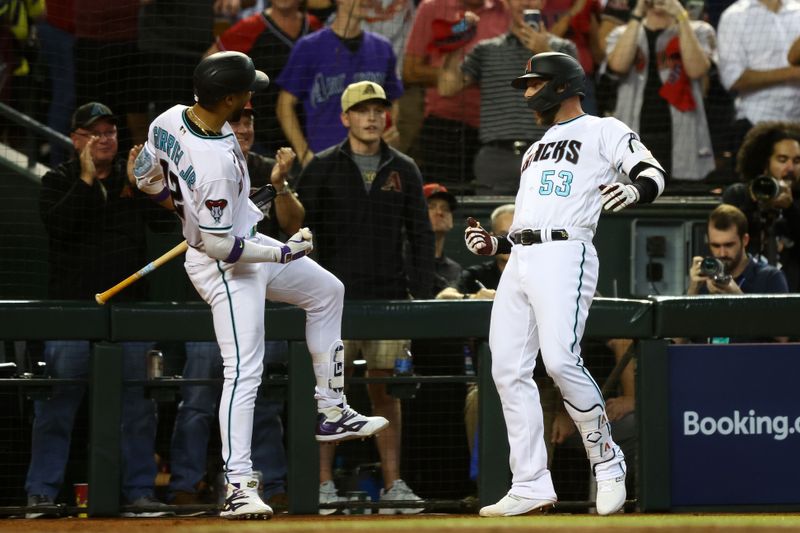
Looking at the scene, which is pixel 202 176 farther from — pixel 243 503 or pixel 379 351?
pixel 379 351

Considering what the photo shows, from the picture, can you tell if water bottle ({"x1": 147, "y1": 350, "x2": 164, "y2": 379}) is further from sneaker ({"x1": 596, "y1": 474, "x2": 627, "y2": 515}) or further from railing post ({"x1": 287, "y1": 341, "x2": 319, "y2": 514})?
sneaker ({"x1": 596, "y1": 474, "x2": 627, "y2": 515})

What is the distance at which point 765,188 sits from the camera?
7113 millimetres

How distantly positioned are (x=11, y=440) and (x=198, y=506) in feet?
3.51

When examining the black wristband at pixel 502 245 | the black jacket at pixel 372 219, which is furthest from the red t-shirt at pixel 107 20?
the black wristband at pixel 502 245

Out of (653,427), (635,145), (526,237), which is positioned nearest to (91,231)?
(526,237)

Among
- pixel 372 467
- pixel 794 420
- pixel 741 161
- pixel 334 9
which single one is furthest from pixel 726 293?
pixel 334 9

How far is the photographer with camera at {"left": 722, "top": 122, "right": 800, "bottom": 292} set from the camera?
715cm

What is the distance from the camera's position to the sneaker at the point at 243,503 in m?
5.25

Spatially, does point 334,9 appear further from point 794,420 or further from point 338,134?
point 794,420

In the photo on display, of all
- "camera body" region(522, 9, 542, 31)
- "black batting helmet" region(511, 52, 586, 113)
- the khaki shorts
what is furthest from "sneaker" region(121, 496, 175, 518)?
"camera body" region(522, 9, 542, 31)

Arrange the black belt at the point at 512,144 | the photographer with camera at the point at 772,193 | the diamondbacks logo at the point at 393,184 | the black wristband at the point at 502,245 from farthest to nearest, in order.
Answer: the black belt at the point at 512,144
the photographer with camera at the point at 772,193
the diamondbacks logo at the point at 393,184
the black wristband at the point at 502,245

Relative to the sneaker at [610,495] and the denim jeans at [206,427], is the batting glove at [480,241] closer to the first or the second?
the sneaker at [610,495]

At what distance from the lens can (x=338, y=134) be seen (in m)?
7.84

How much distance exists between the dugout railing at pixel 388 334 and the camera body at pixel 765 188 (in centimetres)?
94
